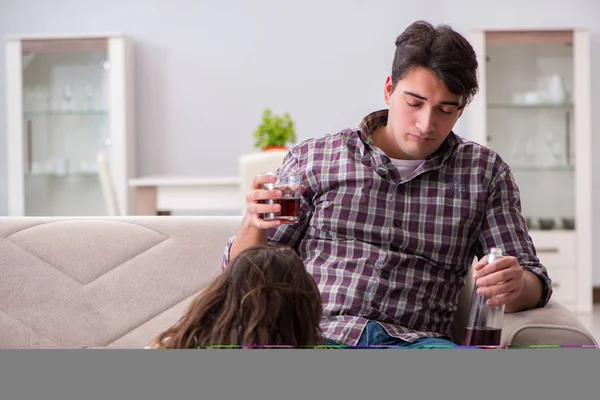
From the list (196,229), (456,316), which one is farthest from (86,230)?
(456,316)

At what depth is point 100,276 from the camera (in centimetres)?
204

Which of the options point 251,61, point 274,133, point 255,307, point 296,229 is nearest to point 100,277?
point 296,229

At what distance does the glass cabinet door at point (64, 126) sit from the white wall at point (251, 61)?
0.31 meters

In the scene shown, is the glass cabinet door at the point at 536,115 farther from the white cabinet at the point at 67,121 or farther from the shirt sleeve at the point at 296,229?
the shirt sleeve at the point at 296,229

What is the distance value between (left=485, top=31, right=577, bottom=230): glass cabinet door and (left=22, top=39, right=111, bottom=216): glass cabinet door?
2385 millimetres

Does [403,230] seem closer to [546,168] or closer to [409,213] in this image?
[409,213]

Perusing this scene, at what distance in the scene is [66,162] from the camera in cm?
538

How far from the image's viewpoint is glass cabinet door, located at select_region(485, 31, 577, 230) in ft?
16.9

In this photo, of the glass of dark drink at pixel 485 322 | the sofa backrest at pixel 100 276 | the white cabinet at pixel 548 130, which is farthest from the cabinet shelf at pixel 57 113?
the glass of dark drink at pixel 485 322

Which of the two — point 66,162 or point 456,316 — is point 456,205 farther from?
point 66,162

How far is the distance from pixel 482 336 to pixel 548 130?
4.13 meters

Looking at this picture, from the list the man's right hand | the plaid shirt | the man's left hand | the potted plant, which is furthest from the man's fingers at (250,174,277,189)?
the potted plant

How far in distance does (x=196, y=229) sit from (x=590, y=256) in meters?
3.59

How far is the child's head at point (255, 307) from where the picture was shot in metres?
0.82
